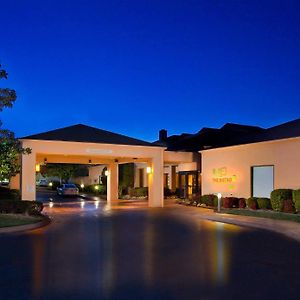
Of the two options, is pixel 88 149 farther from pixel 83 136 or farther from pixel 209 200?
pixel 209 200

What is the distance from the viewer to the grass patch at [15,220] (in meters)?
15.3

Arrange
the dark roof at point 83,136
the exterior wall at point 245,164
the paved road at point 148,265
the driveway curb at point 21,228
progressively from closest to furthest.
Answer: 1. the paved road at point 148,265
2. the driveway curb at point 21,228
3. the exterior wall at point 245,164
4. the dark roof at point 83,136

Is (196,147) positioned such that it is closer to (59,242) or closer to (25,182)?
(25,182)

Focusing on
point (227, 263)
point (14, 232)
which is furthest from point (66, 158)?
point (227, 263)

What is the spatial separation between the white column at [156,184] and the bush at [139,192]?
32.2 feet

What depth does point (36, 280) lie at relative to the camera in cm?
744

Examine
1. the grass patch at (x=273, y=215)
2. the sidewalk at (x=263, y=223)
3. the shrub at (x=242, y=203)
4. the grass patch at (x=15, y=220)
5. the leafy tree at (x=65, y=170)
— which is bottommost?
the sidewalk at (x=263, y=223)

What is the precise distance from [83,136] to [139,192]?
13.3 meters

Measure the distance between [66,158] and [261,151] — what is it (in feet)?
49.3

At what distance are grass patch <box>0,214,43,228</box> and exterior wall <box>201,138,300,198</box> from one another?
12309 millimetres

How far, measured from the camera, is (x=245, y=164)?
24.8 meters

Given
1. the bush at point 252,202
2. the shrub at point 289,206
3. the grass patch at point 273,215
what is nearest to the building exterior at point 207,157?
the bush at point 252,202

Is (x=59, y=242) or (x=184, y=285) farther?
(x=59, y=242)

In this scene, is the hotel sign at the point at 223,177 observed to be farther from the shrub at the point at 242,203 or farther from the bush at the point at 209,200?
the shrub at the point at 242,203
